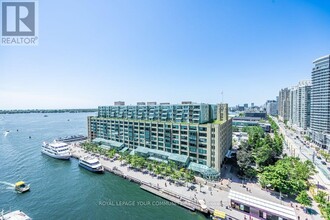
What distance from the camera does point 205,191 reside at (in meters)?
46.4

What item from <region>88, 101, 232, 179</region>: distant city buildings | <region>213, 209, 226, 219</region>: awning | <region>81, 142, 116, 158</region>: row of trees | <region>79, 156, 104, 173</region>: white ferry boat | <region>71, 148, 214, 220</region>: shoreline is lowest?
<region>71, 148, 214, 220</region>: shoreline

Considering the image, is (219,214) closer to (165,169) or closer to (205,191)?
(205,191)

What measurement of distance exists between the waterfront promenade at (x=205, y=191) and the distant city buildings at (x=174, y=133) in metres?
4.84

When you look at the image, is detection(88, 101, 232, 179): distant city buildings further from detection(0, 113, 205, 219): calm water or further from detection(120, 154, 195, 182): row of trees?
detection(0, 113, 205, 219): calm water

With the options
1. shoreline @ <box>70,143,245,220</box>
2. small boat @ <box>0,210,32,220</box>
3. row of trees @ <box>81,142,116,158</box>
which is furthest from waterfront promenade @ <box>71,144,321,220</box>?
small boat @ <box>0,210,32,220</box>

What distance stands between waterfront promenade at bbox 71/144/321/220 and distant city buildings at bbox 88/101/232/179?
15.9ft

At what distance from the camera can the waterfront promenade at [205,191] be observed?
130 feet

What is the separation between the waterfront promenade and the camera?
3970cm

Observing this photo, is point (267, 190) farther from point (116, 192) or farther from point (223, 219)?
point (116, 192)

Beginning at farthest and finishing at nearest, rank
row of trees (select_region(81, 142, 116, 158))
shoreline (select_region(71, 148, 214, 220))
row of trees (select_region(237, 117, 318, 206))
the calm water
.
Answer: row of trees (select_region(81, 142, 116, 158)) → row of trees (select_region(237, 117, 318, 206)) → the calm water → shoreline (select_region(71, 148, 214, 220))

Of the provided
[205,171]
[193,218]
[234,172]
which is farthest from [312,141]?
[193,218]

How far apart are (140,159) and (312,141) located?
369 ft

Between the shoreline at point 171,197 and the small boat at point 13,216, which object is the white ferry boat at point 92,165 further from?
the small boat at point 13,216

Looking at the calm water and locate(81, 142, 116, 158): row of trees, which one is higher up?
locate(81, 142, 116, 158): row of trees
